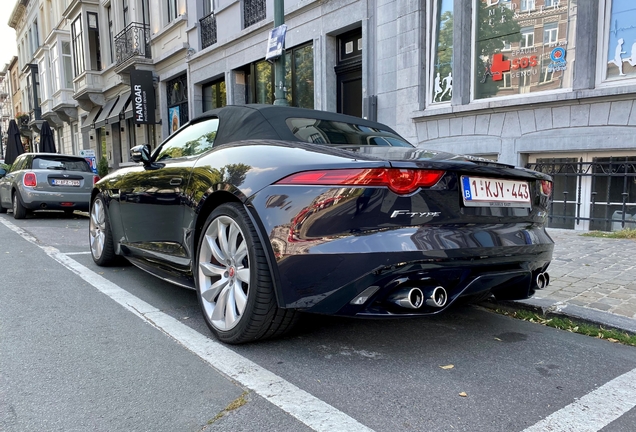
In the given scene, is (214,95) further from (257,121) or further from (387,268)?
(387,268)

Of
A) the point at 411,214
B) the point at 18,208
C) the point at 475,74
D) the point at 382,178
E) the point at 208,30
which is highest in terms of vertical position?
the point at 208,30

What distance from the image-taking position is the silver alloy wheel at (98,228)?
4922 millimetres

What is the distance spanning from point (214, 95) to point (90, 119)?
13778 mm

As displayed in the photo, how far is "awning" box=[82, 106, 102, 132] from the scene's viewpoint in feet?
84.0

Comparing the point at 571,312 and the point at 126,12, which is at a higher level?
the point at 126,12

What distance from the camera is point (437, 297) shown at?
2.34 meters

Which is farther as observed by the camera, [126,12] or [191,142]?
[126,12]

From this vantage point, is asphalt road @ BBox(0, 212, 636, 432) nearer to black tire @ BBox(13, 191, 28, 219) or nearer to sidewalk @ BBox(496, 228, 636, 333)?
sidewalk @ BBox(496, 228, 636, 333)

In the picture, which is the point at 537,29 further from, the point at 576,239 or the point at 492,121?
the point at 576,239

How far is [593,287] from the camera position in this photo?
13.4ft

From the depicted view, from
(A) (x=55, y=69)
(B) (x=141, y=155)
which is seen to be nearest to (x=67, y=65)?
(A) (x=55, y=69)

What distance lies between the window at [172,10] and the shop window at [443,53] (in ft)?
38.0

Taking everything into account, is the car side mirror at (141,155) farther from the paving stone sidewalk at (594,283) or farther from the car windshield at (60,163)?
the car windshield at (60,163)

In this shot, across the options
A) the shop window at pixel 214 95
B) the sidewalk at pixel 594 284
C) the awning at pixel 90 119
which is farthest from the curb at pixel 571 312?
the awning at pixel 90 119
